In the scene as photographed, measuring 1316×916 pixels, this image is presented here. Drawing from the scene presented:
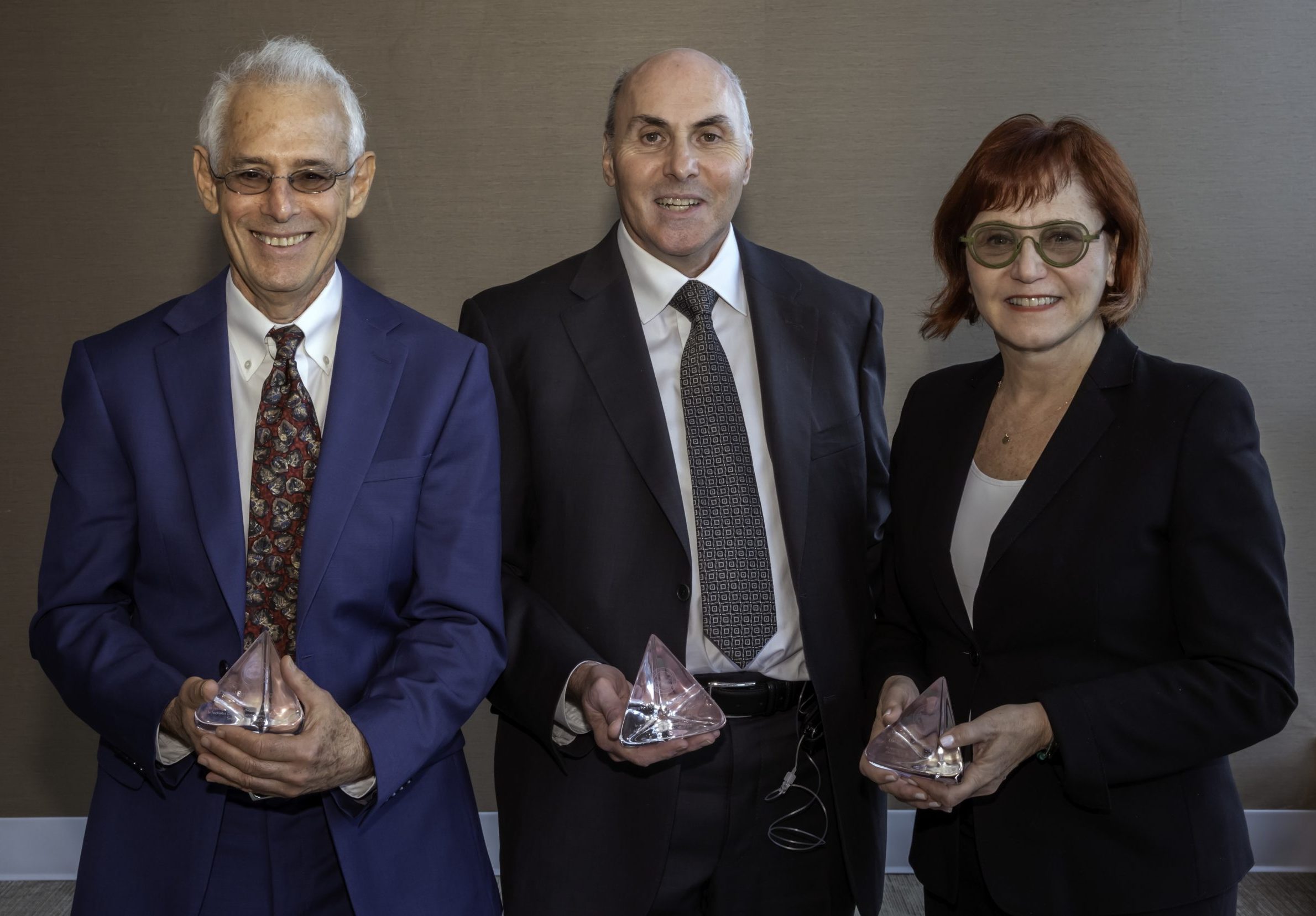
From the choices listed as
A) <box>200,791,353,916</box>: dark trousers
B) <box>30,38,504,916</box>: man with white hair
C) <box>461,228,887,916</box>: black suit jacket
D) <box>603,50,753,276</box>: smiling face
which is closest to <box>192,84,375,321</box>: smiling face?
<box>30,38,504,916</box>: man with white hair

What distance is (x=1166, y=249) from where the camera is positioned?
3.89 meters

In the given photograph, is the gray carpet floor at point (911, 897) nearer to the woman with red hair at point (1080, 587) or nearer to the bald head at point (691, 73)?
the woman with red hair at point (1080, 587)

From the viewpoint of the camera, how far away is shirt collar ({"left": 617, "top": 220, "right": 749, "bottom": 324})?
7.50ft

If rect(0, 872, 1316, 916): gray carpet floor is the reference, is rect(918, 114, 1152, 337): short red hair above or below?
above

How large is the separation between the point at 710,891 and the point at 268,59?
5.33ft

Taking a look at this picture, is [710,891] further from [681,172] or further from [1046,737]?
[681,172]

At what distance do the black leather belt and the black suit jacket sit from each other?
7 centimetres

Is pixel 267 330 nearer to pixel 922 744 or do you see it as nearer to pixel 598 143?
pixel 922 744

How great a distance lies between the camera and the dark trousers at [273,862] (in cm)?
176

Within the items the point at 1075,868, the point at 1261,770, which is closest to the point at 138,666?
the point at 1075,868

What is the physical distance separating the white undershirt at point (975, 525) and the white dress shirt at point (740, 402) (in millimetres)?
318

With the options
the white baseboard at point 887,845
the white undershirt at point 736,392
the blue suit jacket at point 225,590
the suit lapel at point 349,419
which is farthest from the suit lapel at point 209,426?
the white baseboard at point 887,845

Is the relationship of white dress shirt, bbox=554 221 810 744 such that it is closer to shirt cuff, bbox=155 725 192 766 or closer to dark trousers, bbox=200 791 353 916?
dark trousers, bbox=200 791 353 916

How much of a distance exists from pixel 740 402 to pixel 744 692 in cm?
54
